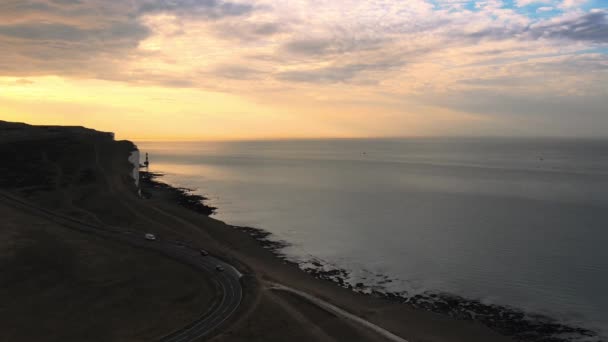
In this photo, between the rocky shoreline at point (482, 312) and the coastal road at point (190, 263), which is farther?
the rocky shoreline at point (482, 312)

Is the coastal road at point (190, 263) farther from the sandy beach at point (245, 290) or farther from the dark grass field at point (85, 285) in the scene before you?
the dark grass field at point (85, 285)

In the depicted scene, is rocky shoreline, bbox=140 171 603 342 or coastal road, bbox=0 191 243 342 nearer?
coastal road, bbox=0 191 243 342

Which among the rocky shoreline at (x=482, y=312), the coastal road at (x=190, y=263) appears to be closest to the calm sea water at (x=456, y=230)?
the rocky shoreline at (x=482, y=312)

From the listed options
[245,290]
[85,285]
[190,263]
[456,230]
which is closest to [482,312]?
[245,290]

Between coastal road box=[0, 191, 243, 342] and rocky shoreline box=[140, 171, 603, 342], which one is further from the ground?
coastal road box=[0, 191, 243, 342]

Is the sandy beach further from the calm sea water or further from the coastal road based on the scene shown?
the calm sea water

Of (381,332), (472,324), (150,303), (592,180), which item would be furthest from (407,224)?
(592,180)

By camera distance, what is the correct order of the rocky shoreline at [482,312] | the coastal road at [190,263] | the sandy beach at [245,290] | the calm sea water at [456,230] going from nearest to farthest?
the coastal road at [190,263]
the sandy beach at [245,290]
the rocky shoreline at [482,312]
the calm sea water at [456,230]

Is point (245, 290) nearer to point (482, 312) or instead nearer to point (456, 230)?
point (482, 312)

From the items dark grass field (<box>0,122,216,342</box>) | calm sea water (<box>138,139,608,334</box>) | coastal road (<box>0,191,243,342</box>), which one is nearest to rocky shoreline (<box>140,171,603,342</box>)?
calm sea water (<box>138,139,608,334</box>)
